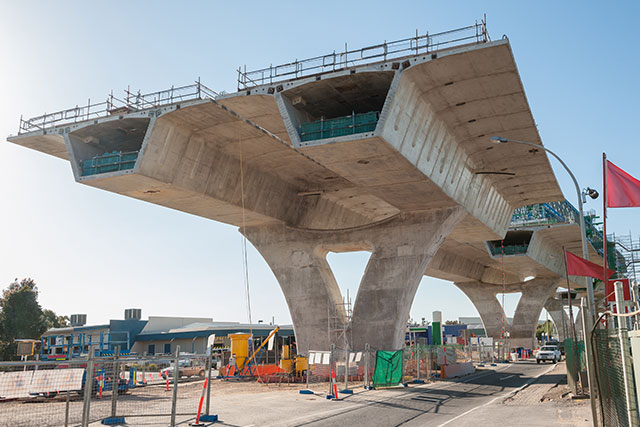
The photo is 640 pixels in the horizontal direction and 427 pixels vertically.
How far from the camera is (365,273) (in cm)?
3906

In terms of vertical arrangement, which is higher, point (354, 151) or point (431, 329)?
point (354, 151)

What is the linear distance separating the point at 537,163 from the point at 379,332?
14.2 meters

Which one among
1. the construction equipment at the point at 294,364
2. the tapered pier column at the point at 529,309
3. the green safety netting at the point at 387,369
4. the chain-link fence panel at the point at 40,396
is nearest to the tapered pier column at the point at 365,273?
the construction equipment at the point at 294,364

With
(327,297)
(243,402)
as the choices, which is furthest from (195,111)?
(327,297)

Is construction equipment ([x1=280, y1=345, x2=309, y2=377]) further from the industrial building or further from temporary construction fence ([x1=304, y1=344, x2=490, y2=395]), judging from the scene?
the industrial building

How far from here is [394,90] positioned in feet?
80.3

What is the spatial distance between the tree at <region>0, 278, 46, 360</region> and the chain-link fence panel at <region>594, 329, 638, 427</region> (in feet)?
205

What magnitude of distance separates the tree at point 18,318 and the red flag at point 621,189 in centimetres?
6305

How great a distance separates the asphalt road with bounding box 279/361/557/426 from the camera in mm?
17141

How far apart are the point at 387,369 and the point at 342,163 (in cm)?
1027

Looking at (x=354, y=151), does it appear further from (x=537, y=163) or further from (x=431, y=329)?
(x=431, y=329)

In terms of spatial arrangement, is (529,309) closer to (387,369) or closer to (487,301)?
(487,301)

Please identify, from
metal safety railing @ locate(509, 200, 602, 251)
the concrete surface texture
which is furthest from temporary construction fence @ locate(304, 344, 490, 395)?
the concrete surface texture

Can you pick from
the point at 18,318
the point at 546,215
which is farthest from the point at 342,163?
the point at 18,318
